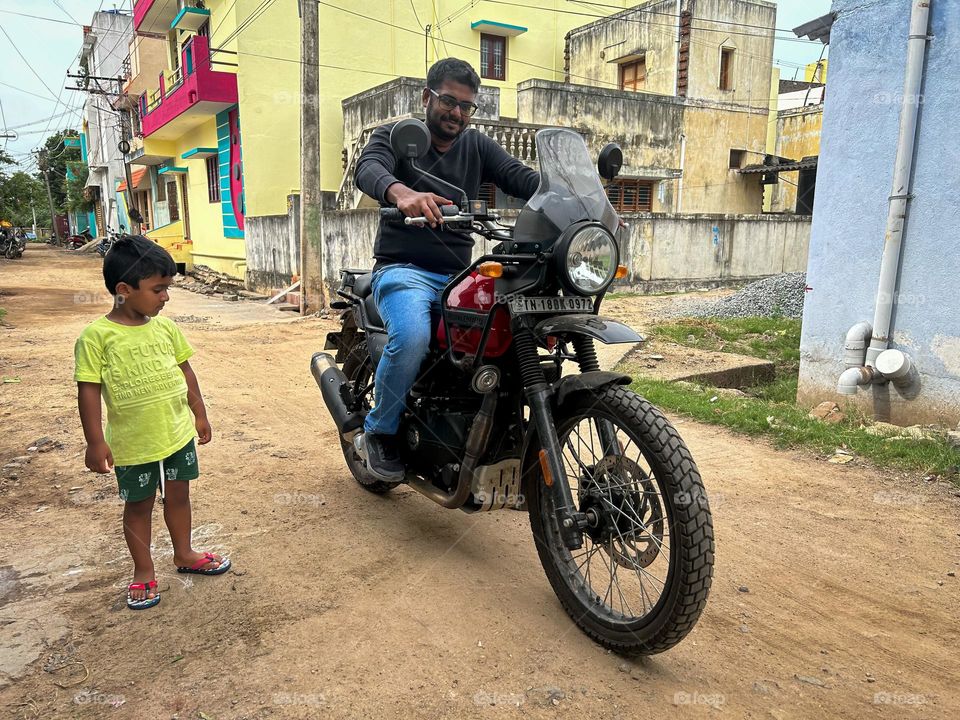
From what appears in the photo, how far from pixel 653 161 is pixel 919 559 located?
17.6 meters

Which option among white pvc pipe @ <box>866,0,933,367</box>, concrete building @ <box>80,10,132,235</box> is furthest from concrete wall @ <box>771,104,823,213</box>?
concrete building @ <box>80,10,132,235</box>

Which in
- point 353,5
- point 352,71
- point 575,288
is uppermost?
point 353,5

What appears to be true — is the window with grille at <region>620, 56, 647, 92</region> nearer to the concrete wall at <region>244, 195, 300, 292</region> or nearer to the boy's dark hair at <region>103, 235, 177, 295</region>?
the concrete wall at <region>244, 195, 300, 292</region>

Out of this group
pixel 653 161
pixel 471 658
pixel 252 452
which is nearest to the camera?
pixel 471 658

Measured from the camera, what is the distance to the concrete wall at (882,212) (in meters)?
5.00

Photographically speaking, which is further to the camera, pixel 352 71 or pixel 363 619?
pixel 352 71

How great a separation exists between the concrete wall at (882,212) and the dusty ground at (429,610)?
1498 mm

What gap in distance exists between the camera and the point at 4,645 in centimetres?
243

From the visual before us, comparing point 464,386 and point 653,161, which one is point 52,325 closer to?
point 464,386

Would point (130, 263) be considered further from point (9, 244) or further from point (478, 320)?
point (9, 244)

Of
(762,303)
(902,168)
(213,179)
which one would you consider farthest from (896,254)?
(213,179)

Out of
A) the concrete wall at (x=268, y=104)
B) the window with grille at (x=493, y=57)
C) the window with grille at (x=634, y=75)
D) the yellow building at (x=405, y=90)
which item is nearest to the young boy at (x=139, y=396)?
the yellow building at (x=405, y=90)

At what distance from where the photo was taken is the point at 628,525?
2.40 meters

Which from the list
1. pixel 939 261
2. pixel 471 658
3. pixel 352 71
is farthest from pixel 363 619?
pixel 352 71
